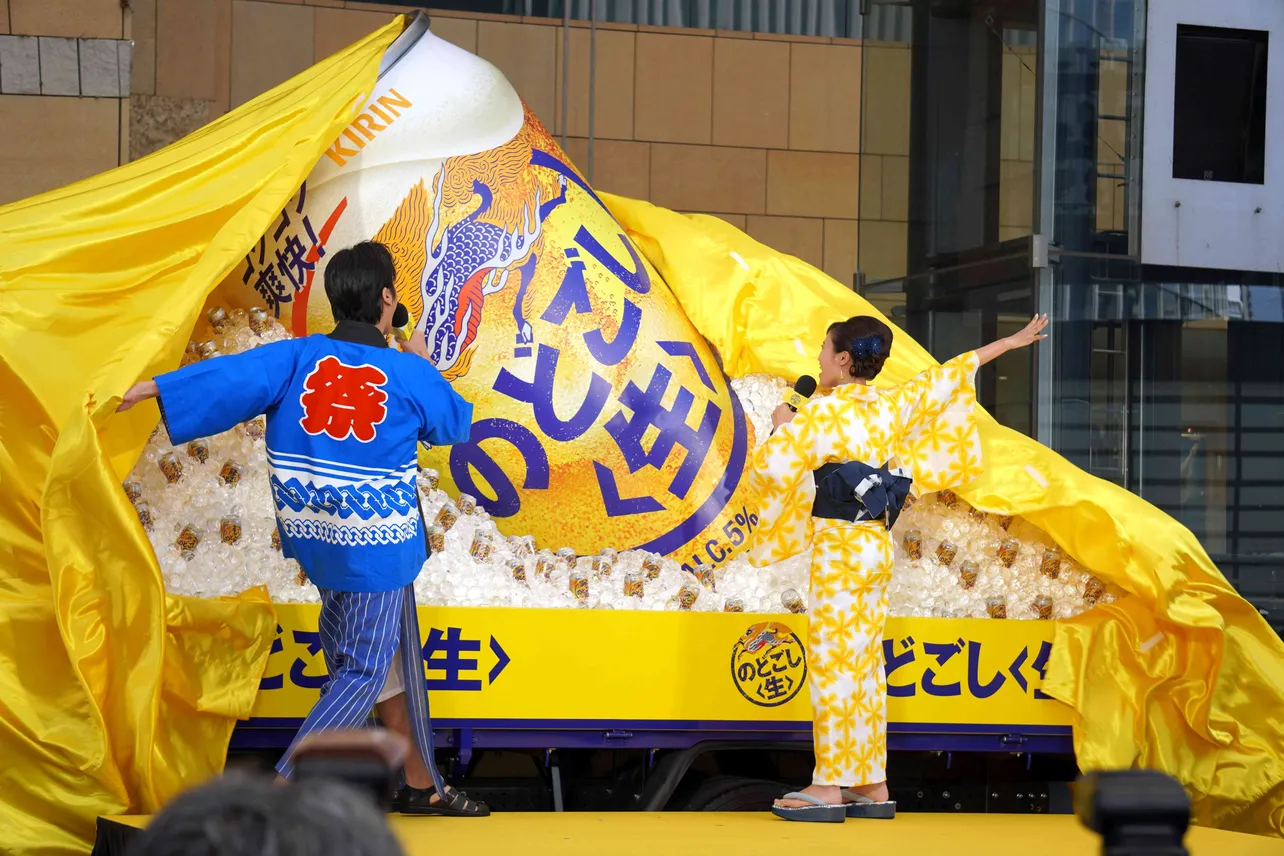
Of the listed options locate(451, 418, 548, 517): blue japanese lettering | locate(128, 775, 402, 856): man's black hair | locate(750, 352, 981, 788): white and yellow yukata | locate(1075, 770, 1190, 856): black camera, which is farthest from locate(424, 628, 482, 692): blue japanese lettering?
locate(128, 775, 402, 856): man's black hair

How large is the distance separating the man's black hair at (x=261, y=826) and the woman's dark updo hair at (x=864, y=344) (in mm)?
2240

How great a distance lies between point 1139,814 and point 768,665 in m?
1.89

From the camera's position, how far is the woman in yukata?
8.96ft

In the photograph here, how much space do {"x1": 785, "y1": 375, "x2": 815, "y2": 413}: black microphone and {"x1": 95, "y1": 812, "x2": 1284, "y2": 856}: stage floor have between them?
0.88 meters

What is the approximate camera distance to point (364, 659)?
2.36 m

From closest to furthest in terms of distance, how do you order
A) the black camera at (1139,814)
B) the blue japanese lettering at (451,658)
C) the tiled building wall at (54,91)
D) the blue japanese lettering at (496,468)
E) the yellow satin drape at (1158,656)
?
the black camera at (1139,814) → the blue japanese lettering at (451,658) → the yellow satin drape at (1158,656) → the blue japanese lettering at (496,468) → the tiled building wall at (54,91)

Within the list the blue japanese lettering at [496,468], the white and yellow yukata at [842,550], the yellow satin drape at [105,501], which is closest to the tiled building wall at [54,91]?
Answer: the yellow satin drape at [105,501]

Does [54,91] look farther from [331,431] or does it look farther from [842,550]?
[842,550]

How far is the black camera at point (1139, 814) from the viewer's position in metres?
1.02

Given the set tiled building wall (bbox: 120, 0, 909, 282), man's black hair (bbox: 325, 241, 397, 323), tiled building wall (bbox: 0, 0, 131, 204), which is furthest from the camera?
tiled building wall (bbox: 120, 0, 909, 282)

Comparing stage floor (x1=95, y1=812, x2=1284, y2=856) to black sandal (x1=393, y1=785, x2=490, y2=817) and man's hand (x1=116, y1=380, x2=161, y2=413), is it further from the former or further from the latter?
man's hand (x1=116, y1=380, x2=161, y2=413)

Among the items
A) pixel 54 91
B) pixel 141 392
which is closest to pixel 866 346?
pixel 141 392

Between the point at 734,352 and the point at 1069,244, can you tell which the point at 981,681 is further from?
the point at 1069,244

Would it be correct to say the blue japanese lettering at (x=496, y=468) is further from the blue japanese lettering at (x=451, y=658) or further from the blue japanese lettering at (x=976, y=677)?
the blue japanese lettering at (x=976, y=677)
